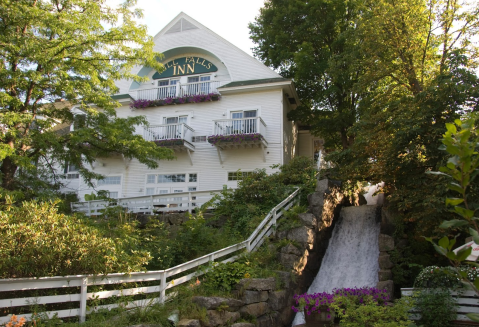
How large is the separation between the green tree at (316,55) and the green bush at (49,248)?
14516 mm

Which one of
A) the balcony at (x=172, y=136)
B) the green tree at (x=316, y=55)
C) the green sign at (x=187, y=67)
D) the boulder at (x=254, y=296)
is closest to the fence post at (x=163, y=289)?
the boulder at (x=254, y=296)

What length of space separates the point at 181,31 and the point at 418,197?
54.0ft

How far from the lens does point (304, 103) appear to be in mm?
23250

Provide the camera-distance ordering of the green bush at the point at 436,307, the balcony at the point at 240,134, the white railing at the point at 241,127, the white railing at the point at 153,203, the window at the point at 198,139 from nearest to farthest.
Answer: the green bush at the point at 436,307
the white railing at the point at 153,203
the balcony at the point at 240,134
the white railing at the point at 241,127
the window at the point at 198,139

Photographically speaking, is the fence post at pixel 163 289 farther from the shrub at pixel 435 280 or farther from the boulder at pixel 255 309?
the shrub at pixel 435 280

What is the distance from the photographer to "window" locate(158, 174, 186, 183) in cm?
2027

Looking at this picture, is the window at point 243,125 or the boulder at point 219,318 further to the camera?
the window at point 243,125

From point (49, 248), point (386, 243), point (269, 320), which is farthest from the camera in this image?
point (386, 243)

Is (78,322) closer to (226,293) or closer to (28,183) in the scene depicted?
(226,293)

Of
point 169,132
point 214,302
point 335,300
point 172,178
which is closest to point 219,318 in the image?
point 214,302

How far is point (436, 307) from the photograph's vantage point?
8055 millimetres

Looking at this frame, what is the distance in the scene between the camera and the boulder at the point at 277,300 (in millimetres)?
8914

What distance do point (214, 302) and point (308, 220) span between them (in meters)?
5.50

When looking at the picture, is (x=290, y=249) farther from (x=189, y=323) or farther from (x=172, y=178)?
(x=172, y=178)
